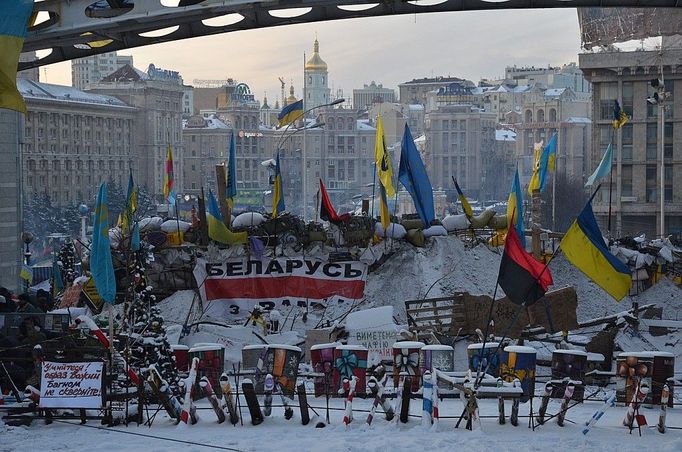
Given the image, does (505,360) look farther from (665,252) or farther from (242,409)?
(665,252)

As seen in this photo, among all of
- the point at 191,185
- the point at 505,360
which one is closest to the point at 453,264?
the point at 505,360

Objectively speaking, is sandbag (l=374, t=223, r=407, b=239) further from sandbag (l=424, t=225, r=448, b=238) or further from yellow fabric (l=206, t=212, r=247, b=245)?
yellow fabric (l=206, t=212, r=247, b=245)

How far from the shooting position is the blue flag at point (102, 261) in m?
15.4

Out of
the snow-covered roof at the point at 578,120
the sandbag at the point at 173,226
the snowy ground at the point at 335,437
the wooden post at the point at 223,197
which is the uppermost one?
the snow-covered roof at the point at 578,120

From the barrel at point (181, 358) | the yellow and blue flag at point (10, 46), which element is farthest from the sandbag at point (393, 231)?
the yellow and blue flag at point (10, 46)

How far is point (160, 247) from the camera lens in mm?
24750

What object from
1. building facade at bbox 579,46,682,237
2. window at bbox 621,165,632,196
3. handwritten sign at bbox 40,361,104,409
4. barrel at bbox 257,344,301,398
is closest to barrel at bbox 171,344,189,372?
barrel at bbox 257,344,301,398

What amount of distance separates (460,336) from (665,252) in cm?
888

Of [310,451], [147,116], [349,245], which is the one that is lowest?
[310,451]

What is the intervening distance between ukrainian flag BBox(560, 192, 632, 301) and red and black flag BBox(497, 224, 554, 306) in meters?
0.49

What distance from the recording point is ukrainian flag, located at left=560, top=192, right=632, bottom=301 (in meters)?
14.8

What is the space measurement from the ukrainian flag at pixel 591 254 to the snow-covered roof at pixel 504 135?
482 feet

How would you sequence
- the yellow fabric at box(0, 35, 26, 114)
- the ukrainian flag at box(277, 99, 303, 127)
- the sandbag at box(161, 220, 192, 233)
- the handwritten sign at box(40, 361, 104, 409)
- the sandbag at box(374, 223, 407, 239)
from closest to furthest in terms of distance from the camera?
1. the yellow fabric at box(0, 35, 26, 114)
2. the handwritten sign at box(40, 361, 104, 409)
3. the sandbag at box(374, 223, 407, 239)
4. the sandbag at box(161, 220, 192, 233)
5. the ukrainian flag at box(277, 99, 303, 127)

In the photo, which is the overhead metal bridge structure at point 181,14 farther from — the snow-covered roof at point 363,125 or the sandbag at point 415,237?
the snow-covered roof at point 363,125
